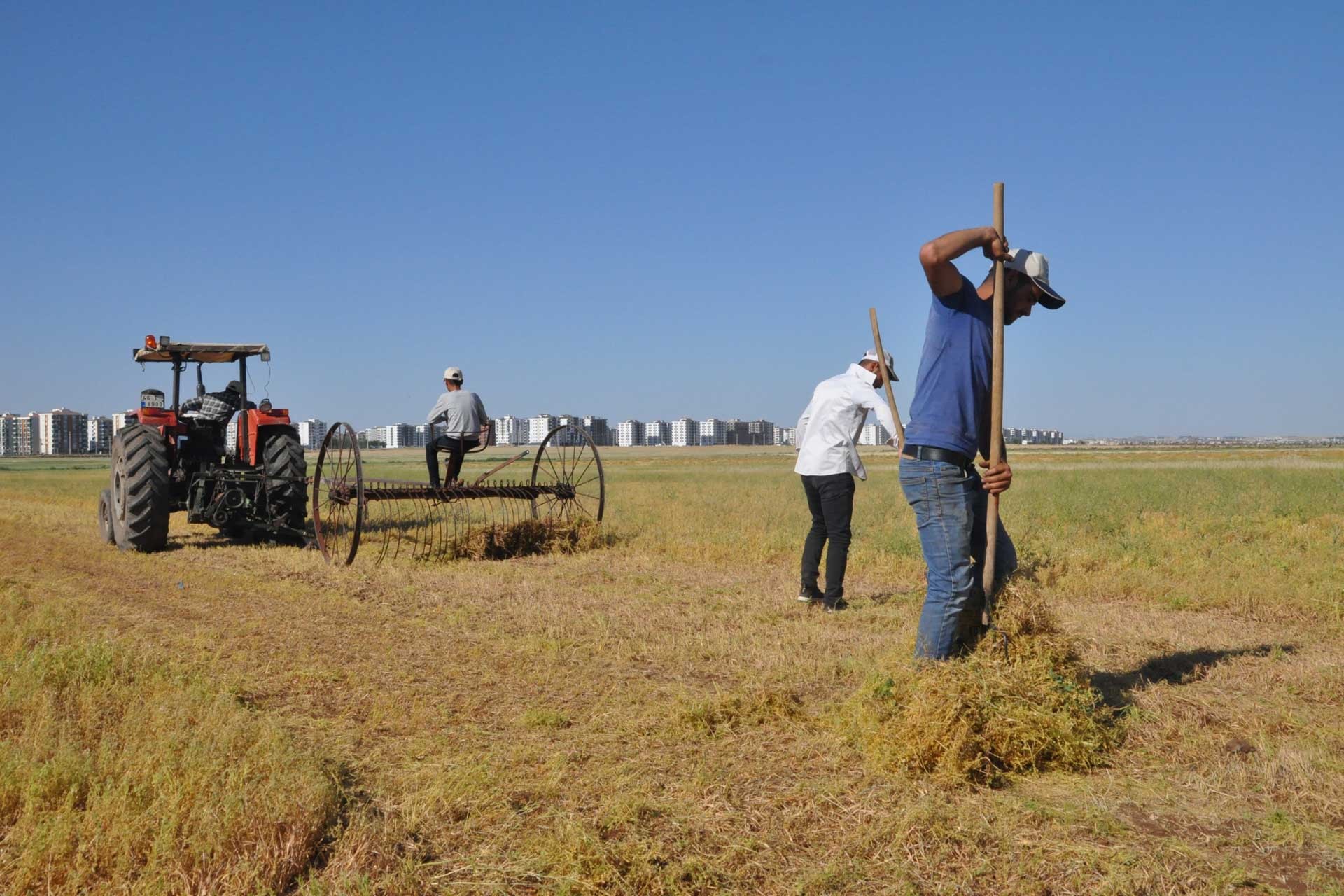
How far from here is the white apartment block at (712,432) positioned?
6929 inches

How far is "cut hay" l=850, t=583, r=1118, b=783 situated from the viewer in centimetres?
359

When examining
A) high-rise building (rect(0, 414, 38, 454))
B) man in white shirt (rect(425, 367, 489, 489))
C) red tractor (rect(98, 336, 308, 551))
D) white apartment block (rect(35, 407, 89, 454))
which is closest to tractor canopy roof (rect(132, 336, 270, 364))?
red tractor (rect(98, 336, 308, 551))

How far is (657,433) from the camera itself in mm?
174750

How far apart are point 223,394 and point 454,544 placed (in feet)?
13.9

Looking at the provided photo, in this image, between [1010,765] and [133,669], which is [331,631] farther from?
[1010,765]

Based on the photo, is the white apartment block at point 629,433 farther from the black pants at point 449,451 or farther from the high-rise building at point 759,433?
the black pants at point 449,451

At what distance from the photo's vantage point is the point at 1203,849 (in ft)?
9.78

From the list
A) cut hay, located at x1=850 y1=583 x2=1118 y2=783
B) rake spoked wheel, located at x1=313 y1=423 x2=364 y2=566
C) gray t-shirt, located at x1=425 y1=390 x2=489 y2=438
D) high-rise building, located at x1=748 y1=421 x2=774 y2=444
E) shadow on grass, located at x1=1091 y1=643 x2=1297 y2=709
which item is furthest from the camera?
high-rise building, located at x1=748 y1=421 x2=774 y2=444

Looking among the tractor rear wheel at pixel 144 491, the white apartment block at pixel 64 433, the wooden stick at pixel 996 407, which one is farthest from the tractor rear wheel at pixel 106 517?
the white apartment block at pixel 64 433

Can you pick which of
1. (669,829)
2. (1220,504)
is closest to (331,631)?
(669,829)

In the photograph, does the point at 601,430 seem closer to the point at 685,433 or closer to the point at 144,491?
the point at 685,433

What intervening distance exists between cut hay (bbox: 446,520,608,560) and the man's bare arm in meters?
7.27

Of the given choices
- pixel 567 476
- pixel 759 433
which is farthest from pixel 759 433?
pixel 567 476

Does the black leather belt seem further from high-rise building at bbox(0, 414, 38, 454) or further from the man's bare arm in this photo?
high-rise building at bbox(0, 414, 38, 454)
